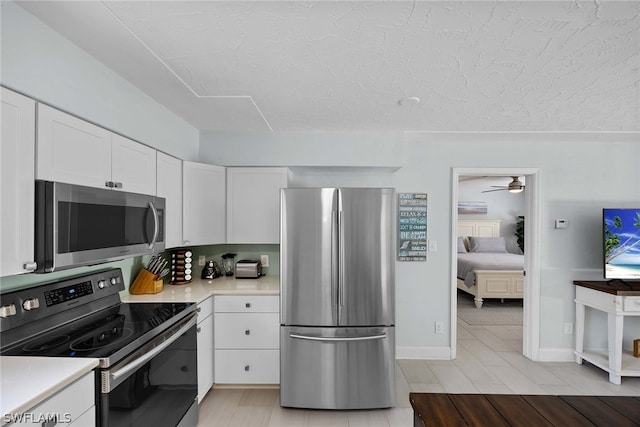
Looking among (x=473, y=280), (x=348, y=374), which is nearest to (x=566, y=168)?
(x=473, y=280)

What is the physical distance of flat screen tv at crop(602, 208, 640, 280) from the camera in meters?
2.95

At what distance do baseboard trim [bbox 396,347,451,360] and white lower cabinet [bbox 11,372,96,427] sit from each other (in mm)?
2794

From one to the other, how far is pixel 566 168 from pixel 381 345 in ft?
9.12

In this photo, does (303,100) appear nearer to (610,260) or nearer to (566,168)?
(566,168)

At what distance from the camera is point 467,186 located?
7.51m

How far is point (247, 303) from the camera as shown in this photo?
257 cm

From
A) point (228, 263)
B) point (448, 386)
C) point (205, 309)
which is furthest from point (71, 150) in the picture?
point (448, 386)

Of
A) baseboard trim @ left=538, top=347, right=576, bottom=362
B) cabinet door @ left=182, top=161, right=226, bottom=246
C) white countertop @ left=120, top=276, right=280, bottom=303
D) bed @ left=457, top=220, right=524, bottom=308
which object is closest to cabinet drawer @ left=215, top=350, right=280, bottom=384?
white countertop @ left=120, top=276, right=280, bottom=303

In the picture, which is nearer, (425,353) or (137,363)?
(137,363)

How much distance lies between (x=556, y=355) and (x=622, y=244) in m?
1.31

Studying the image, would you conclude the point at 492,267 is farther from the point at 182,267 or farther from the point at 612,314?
the point at 182,267

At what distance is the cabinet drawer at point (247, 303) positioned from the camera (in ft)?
8.39

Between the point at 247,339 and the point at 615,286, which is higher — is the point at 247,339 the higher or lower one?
the lower one

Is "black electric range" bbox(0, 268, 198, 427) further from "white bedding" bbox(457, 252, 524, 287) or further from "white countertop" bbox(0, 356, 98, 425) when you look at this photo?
"white bedding" bbox(457, 252, 524, 287)
